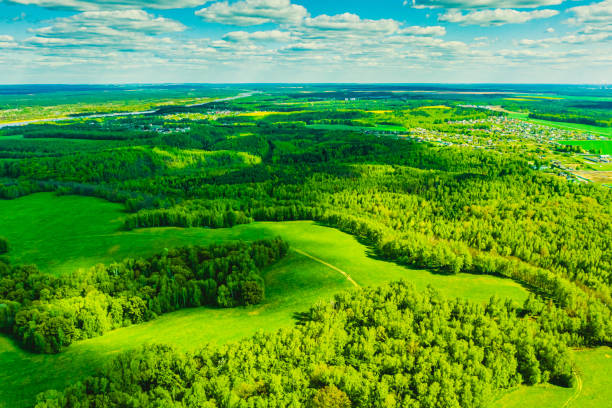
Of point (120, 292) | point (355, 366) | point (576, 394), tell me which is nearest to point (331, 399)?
point (355, 366)

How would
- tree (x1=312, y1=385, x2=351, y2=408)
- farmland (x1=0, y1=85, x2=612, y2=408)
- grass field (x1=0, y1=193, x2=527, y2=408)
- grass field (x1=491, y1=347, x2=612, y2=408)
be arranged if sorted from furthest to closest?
grass field (x1=0, y1=193, x2=527, y2=408), grass field (x1=491, y1=347, x2=612, y2=408), farmland (x1=0, y1=85, x2=612, y2=408), tree (x1=312, y1=385, x2=351, y2=408)

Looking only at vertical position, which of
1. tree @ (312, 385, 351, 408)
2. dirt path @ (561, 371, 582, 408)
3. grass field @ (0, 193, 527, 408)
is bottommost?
dirt path @ (561, 371, 582, 408)

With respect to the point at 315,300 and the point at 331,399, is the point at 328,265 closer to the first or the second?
the point at 315,300

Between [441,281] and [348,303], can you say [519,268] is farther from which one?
[348,303]

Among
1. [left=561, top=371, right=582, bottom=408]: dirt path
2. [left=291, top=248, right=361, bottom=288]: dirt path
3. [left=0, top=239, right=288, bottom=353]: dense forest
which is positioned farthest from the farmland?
[left=291, top=248, right=361, bottom=288]: dirt path

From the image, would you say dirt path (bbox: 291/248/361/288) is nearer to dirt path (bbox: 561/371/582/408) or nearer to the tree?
the tree

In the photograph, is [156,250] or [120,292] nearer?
[120,292]

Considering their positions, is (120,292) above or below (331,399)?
below
